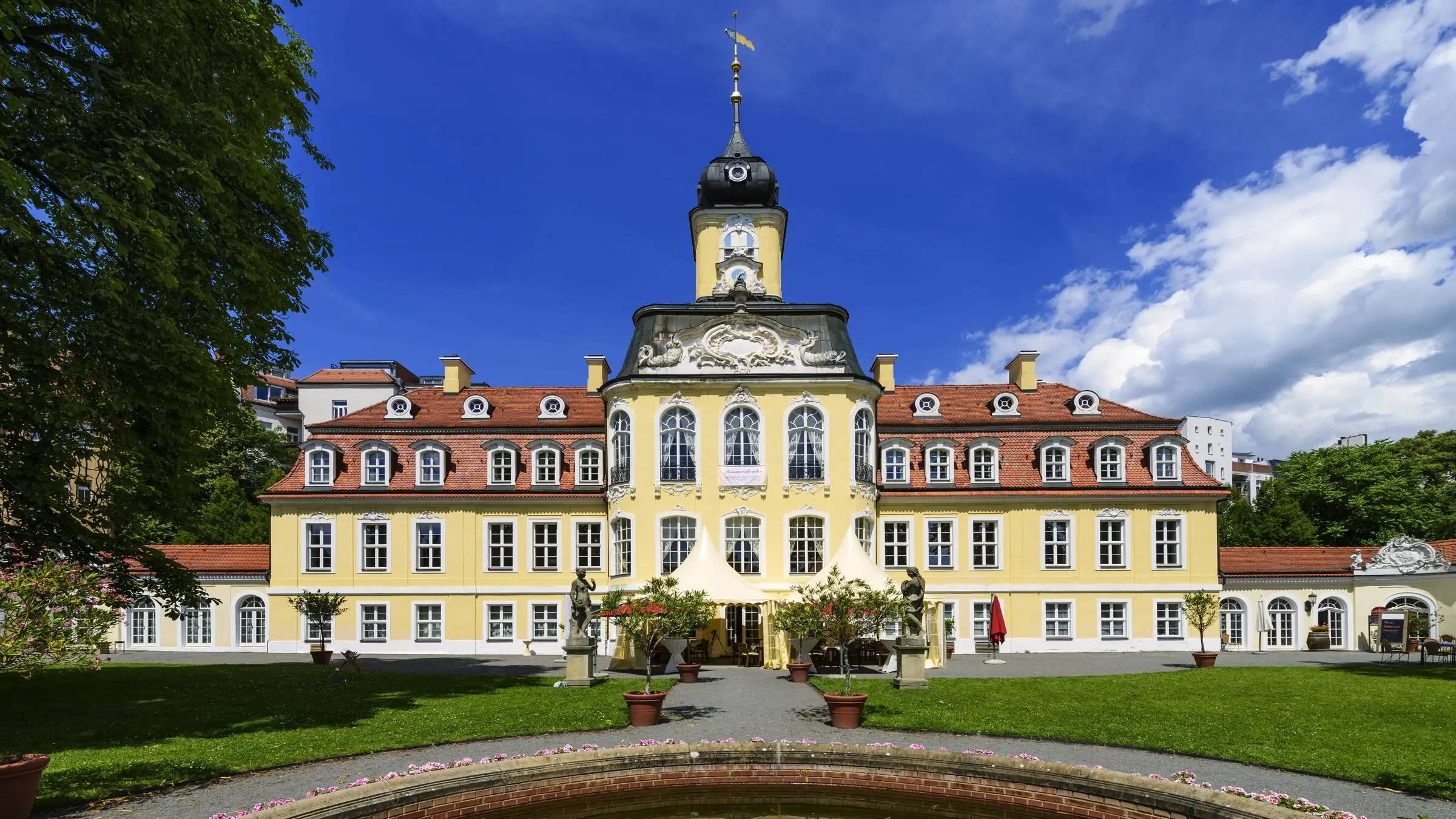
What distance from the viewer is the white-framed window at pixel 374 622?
3014 centimetres

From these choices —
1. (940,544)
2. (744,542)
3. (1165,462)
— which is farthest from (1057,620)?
(744,542)

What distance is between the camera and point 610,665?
24891 millimetres

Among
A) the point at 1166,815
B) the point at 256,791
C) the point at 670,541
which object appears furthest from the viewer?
the point at 670,541

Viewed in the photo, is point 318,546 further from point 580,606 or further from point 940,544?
Answer: point 940,544

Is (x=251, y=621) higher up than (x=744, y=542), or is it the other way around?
(x=744, y=542)

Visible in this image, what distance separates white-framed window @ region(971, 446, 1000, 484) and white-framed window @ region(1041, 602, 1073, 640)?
451 centimetres

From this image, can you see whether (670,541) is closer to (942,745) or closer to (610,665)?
(610,665)

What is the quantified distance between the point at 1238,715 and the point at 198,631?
102 ft

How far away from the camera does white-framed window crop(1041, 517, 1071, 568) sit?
99.3ft

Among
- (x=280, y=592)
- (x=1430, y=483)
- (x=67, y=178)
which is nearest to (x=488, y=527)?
(x=280, y=592)

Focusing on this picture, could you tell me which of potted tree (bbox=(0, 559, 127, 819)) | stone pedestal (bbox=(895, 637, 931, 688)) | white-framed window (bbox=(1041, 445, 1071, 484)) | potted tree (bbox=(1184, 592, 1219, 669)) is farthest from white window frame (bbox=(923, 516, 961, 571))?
potted tree (bbox=(0, 559, 127, 819))

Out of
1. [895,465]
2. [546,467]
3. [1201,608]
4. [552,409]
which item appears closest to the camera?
[1201,608]

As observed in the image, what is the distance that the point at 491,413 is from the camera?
33156 mm

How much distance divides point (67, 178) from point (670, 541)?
18146 millimetres
